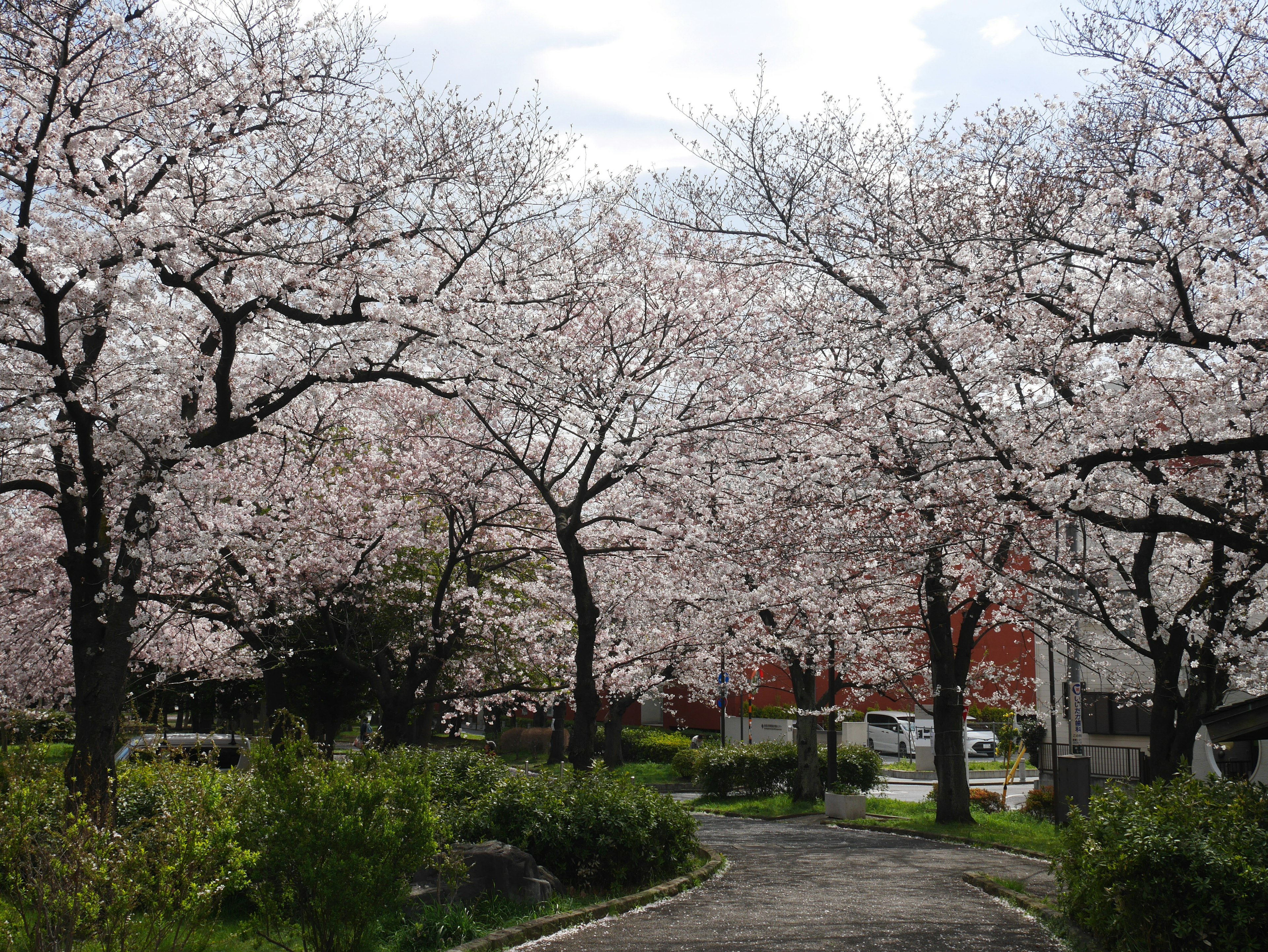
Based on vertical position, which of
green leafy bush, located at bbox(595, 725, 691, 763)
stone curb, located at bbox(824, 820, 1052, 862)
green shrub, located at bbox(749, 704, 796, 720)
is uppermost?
green shrub, located at bbox(749, 704, 796, 720)

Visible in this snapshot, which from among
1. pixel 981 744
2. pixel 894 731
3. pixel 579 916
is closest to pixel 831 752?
pixel 579 916

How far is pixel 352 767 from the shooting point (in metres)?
6.79

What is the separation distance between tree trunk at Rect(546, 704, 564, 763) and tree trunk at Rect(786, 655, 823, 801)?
1143 cm

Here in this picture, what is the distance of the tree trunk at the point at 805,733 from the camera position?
65.4ft

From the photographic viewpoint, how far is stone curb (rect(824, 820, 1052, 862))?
13289 millimetres

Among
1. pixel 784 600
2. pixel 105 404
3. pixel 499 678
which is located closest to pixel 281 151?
pixel 105 404

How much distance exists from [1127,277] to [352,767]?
8.04 m

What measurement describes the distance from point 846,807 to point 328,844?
13.7 meters

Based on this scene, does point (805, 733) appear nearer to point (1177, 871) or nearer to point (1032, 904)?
point (1032, 904)

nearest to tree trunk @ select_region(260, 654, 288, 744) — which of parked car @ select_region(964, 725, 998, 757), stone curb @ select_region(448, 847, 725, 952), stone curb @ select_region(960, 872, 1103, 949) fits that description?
stone curb @ select_region(448, 847, 725, 952)

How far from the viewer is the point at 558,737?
1294 inches

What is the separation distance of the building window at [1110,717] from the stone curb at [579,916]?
64.7ft

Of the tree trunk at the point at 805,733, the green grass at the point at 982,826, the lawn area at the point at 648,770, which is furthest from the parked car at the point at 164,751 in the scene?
the lawn area at the point at 648,770

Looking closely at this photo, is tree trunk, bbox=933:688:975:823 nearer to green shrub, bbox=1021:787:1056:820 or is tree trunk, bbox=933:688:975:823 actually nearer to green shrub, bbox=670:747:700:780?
green shrub, bbox=1021:787:1056:820
